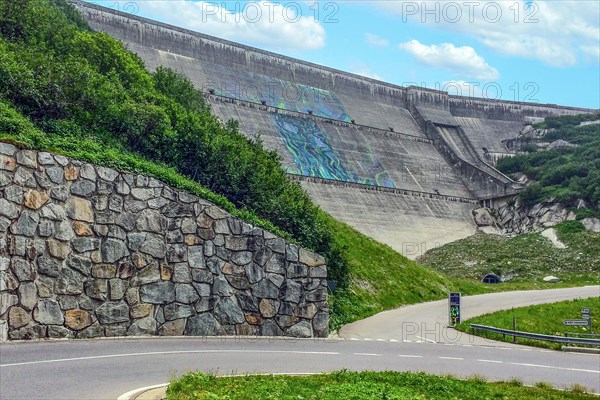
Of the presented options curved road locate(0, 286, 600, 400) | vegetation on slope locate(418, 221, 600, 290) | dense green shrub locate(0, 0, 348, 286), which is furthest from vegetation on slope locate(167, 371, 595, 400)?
vegetation on slope locate(418, 221, 600, 290)

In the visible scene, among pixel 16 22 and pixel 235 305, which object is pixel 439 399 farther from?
pixel 16 22

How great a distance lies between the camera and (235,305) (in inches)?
858

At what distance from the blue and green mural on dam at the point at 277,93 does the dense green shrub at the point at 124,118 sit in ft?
109

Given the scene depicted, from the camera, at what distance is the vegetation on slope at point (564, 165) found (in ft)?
224

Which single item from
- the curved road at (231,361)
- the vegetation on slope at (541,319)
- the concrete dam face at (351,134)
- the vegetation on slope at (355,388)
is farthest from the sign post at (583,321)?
the concrete dam face at (351,134)

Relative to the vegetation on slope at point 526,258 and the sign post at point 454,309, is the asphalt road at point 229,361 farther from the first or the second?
the vegetation on slope at point 526,258

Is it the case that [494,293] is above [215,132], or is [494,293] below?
below

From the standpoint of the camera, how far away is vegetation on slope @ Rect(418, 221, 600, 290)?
49.7 metres

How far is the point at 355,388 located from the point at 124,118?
15273 millimetres

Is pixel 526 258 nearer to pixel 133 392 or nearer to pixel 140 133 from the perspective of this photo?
pixel 140 133

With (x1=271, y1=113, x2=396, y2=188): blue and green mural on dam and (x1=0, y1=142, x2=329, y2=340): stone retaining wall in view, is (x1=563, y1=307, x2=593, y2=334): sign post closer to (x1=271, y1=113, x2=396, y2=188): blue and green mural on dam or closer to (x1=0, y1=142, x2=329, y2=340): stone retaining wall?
(x1=0, y1=142, x2=329, y2=340): stone retaining wall

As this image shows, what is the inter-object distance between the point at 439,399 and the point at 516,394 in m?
2.39

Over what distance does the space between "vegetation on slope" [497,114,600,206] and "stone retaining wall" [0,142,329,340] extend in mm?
49800

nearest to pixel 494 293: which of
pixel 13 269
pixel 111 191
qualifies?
pixel 111 191
